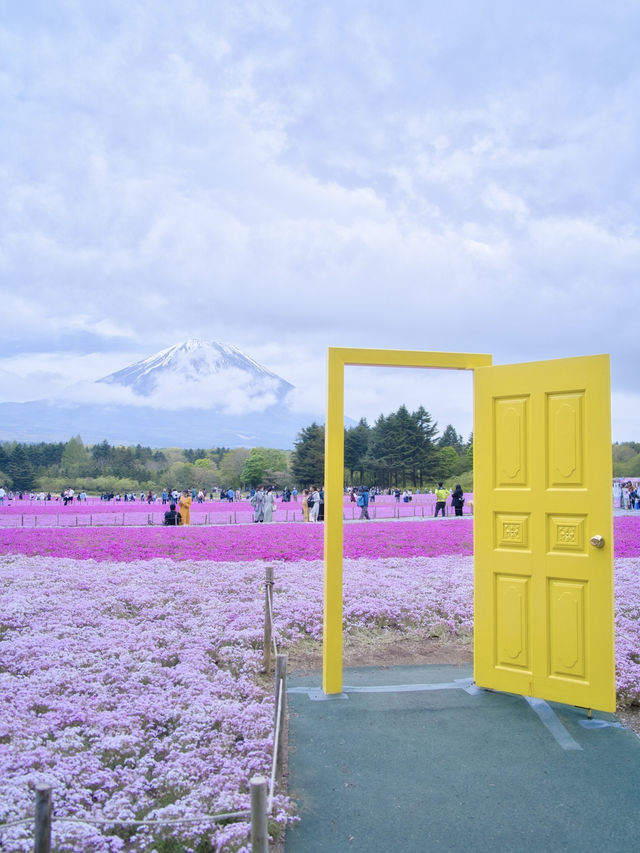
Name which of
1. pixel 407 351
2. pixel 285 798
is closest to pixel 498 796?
pixel 285 798

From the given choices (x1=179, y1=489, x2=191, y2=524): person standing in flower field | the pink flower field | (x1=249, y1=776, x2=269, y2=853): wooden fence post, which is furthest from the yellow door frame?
(x1=179, y1=489, x2=191, y2=524): person standing in flower field

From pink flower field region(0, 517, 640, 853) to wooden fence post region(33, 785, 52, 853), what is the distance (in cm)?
102

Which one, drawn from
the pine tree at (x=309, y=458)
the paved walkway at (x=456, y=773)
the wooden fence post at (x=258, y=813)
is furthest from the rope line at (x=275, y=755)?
the pine tree at (x=309, y=458)

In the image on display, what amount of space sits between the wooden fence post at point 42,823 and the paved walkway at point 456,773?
137 cm

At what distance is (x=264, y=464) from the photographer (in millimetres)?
62406

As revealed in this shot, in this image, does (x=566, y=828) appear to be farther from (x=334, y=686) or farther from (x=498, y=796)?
(x=334, y=686)

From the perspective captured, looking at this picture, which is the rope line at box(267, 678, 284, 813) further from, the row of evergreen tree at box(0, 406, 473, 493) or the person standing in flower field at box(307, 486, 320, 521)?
the person standing in flower field at box(307, 486, 320, 521)

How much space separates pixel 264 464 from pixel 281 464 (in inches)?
64.2

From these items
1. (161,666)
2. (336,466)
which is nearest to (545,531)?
(336,466)

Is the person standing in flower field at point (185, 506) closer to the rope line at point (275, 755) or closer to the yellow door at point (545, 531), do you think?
the yellow door at point (545, 531)

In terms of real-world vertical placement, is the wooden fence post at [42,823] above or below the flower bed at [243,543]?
above

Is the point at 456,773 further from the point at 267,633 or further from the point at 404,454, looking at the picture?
the point at 404,454

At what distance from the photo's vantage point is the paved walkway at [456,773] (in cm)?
321

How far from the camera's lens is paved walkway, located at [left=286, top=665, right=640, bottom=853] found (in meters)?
3.21
